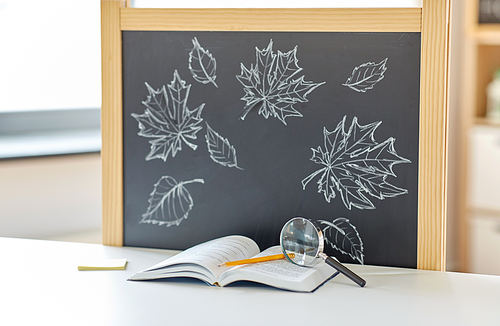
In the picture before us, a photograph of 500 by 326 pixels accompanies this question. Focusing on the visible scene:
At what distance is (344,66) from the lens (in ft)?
3.37

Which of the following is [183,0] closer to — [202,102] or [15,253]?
[202,102]

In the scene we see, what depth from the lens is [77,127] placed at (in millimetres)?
2342

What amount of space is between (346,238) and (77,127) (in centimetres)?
166

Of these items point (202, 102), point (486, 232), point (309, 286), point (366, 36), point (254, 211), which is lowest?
point (486, 232)

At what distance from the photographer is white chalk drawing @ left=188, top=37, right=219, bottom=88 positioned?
3.57 ft

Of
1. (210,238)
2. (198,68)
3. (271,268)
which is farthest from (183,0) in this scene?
(271,268)

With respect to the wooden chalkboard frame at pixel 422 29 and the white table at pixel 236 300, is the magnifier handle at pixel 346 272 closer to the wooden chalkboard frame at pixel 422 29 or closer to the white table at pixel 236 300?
the white table at pixel 236 300

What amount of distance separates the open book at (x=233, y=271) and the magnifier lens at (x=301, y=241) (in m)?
0.02

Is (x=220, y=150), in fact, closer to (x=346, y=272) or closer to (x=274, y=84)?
(x=274, y=84)

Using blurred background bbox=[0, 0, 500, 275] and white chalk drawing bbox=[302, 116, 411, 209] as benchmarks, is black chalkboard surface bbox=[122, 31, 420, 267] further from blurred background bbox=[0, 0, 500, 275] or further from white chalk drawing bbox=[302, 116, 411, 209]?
blurred background bbox=[0, 0, 500, 275]

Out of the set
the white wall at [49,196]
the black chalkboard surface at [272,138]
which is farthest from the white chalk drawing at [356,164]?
the white wall at [49,196]

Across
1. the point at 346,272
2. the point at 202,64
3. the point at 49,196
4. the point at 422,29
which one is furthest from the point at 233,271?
the point at 49,196

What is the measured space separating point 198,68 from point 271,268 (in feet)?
1.50

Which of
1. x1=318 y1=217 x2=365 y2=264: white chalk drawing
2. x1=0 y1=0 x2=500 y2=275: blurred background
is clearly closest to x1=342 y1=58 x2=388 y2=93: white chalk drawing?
x1=318 y1=217 x2=365 y2=264: white chalk drawing
